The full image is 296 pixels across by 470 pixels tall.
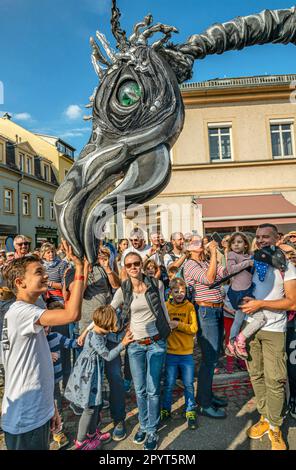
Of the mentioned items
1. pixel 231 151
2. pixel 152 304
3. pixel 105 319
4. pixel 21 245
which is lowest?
pixel 105 319

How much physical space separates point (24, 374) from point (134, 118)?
5.52 ft

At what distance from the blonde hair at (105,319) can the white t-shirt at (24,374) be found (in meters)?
1.08

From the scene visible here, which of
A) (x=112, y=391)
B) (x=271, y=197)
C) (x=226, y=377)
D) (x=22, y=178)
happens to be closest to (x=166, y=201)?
(x=271, y=197)

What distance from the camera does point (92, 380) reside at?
10.0 feet

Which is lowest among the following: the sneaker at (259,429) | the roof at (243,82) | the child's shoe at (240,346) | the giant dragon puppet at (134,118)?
the sneaker at (259,429)

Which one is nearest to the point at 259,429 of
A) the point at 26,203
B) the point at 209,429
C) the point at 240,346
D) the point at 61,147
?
the point at 209,429

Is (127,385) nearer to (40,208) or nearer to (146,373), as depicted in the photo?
(146,373)

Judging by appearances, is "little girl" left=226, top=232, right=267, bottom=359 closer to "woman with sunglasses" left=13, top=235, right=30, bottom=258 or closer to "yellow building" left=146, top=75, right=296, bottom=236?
"woman with sunglasses" left=13, top=235, right=30, bottom=258

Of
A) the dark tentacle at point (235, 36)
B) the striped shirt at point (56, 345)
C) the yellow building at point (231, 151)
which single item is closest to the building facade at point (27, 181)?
the yellow building at point (231, 151)

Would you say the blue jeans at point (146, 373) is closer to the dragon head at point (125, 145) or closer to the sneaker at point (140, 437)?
the sneaker at point (140, 437)

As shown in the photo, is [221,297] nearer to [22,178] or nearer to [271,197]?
[271,197]

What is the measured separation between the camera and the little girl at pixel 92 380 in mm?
3018

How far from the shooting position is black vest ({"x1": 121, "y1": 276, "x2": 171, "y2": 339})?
3.30 m

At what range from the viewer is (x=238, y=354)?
3.20 meters
